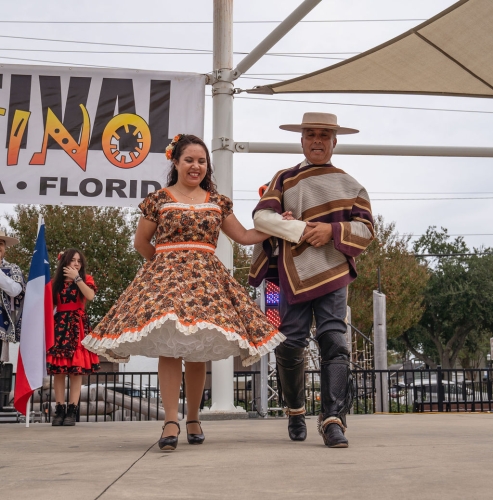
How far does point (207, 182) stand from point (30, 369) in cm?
272

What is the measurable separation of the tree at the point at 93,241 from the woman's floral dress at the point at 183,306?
72.6 feet

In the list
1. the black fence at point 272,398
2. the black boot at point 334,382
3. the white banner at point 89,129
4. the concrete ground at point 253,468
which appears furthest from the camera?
the black fence at point 272,398

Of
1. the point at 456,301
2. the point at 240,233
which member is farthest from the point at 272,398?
the point at 456,301

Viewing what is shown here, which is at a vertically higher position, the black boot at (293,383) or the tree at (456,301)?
the tree at (456,301)

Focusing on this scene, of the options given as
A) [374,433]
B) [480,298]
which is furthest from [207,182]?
[480,298]

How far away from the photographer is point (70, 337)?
7219 mm

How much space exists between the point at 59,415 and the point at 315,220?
3.58 meters

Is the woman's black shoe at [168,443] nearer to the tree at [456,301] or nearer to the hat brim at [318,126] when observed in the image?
the hat brim at [318,126]

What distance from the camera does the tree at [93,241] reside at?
2647 cm

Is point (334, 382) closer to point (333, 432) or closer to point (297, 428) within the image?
point (333, 432)

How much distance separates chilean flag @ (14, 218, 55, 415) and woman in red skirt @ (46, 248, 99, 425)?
373 millimetres

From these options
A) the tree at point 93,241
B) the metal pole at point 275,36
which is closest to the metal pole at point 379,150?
the metal pole at point 275,36

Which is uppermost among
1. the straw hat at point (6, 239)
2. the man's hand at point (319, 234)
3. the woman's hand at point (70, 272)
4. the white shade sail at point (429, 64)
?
the white shade sail at point (429, 64)

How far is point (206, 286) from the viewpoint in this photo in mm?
4289
